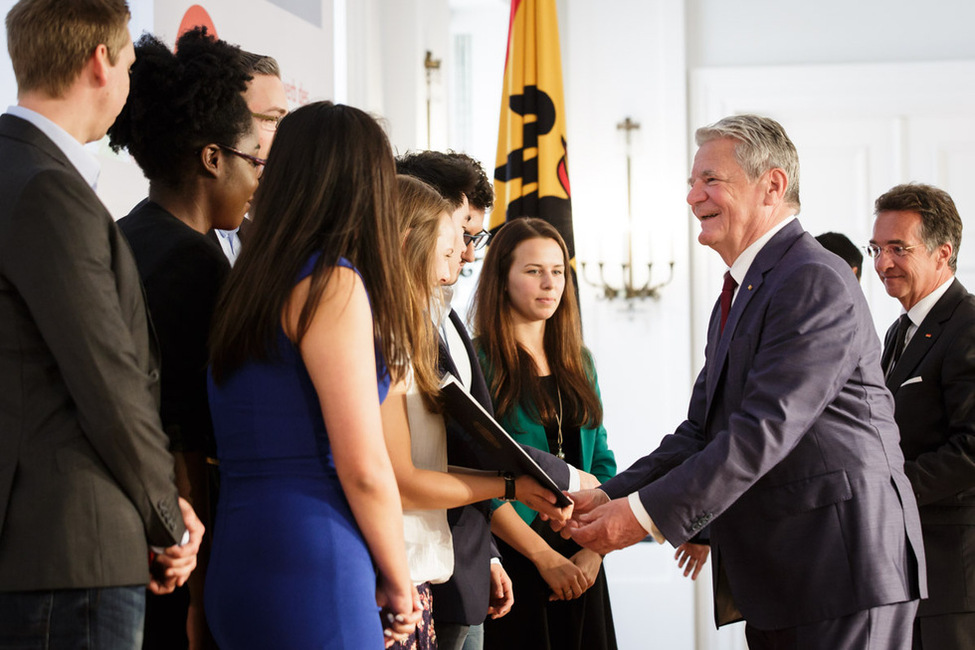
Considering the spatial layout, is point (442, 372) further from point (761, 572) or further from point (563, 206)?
point (563, 206)

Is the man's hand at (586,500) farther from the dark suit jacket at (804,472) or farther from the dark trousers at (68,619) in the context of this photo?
the dark trousers at (68,619)

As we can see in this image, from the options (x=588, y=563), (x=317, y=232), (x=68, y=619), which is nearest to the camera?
(x=68, y=619)

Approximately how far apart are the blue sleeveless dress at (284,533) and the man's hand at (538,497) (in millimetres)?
496

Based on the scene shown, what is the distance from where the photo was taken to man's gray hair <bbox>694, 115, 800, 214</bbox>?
2.23 m

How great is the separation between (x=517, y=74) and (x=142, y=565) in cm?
382

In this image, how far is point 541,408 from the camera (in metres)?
2.70

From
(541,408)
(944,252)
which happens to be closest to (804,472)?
(541,408)

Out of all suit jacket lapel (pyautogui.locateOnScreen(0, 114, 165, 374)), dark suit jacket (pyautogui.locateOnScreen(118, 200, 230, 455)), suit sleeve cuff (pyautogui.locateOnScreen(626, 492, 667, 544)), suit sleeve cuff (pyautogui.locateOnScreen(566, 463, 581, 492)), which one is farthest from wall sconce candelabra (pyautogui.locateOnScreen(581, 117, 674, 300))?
suit jacket lapel (pyautogui.locateOnScreen(0, 114, 165, 374))

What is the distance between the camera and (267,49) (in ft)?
10.5

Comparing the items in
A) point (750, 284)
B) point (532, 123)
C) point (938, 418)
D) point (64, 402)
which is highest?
point (532, 123)

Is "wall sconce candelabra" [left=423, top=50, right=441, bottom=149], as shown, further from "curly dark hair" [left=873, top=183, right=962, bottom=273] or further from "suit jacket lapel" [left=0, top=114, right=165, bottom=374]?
"suit jacket lapel" [left=0, top=114, right=165, bottom=374]

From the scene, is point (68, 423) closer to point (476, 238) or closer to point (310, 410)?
point (310, 410)

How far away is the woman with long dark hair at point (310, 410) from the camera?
4.53 feet

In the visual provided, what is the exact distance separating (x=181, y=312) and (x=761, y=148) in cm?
132
